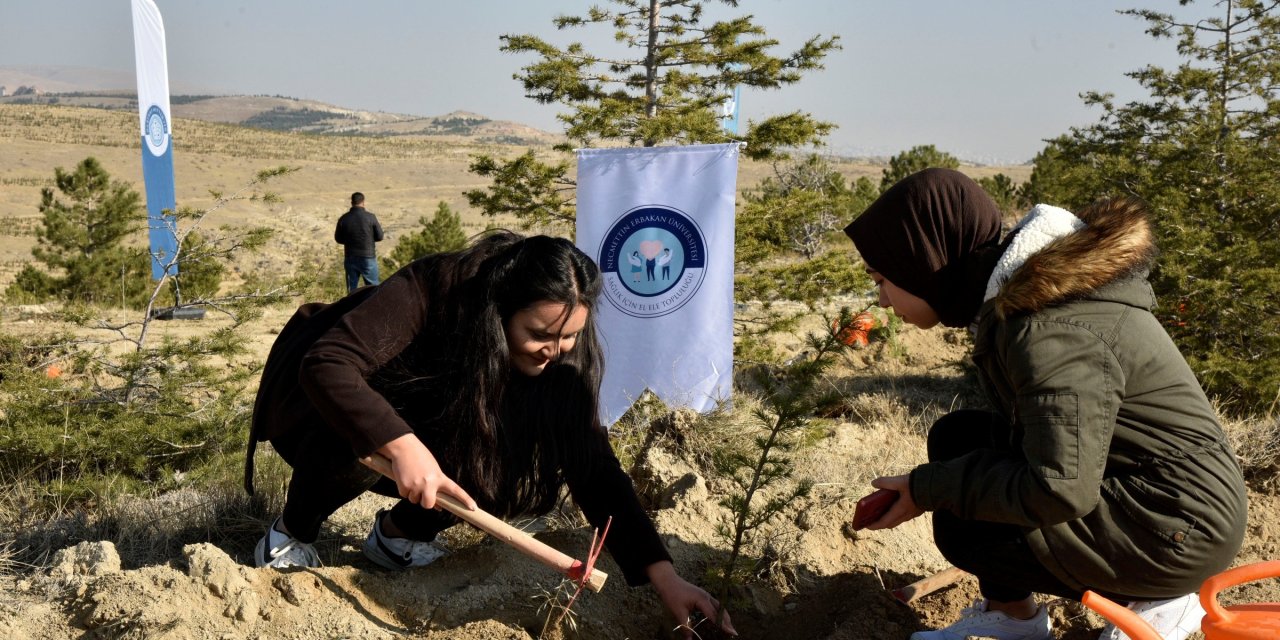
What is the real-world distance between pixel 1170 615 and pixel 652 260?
3.20 metres

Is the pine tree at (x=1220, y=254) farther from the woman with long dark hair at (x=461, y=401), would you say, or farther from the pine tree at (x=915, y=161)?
the pine tree at (x=915, y=161)

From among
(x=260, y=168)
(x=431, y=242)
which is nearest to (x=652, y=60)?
(x=431, y=242)

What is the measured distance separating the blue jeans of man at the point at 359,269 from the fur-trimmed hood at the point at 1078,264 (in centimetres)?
1174

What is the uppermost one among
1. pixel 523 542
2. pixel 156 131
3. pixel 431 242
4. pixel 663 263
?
pixel 156 131

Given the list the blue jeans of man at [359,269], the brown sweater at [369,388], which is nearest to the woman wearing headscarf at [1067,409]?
the brown sweater at [369,388]

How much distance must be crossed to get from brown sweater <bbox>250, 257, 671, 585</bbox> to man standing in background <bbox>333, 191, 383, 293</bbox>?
9996 mm

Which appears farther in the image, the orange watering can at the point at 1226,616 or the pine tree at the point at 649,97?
the pine tree at the point at 649,97

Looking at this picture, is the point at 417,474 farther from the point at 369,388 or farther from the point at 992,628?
the point at 992,628

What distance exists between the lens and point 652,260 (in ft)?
16.2

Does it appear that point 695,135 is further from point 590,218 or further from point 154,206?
point 154,206

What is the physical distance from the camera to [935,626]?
103 inches

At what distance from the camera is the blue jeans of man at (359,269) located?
12781 millimetres

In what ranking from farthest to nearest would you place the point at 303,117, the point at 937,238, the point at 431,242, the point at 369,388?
the point at 303,117 < the point at 431,242 < the point at 369,388 < the point at 937,238

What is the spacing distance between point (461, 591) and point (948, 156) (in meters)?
21.0
